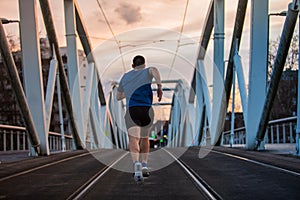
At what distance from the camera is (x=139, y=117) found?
7.14m

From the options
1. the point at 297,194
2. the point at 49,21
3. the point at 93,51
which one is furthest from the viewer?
the point at 93,51

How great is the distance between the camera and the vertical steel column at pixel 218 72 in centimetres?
2222

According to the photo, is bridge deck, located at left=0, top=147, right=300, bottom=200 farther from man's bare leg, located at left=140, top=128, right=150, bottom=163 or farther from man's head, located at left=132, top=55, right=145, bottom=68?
man's head, located at left=132, top=55, right=145, bottom=68

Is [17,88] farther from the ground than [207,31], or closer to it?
closer to it

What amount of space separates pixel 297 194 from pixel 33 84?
10.7 metres

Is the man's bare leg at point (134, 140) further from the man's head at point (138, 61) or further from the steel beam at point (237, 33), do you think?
the steel beam at point (237, 33)

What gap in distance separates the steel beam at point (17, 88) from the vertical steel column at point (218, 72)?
30.7ft

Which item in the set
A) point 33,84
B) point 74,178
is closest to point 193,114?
point 33,84

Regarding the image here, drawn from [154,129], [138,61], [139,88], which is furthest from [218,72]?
[139,88]

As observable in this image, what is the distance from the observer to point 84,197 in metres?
5.77

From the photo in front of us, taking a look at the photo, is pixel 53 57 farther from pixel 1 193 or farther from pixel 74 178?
pixel 1 193

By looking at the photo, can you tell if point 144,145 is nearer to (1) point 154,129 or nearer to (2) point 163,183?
(2) point 163,183

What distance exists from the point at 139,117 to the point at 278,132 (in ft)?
49.1

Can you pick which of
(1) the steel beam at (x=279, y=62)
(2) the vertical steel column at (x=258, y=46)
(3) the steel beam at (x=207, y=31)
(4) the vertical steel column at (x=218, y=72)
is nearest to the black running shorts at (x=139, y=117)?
(1) the steel beam at (x=279, y=62)
